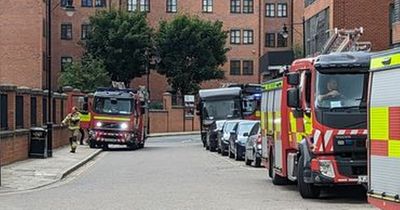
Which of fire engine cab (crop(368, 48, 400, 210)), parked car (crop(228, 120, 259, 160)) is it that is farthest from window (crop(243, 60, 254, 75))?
fire engine cab (crop(368, 48, 400, 210))

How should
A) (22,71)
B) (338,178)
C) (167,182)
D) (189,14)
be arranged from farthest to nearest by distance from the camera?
1. (189,14)
2. (22,71)
3. (167,182)
4. (338,178)

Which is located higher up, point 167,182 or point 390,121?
point 390,121

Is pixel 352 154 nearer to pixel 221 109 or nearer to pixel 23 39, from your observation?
pixel 221 109

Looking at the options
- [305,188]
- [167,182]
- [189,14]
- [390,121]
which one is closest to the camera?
[390,121]

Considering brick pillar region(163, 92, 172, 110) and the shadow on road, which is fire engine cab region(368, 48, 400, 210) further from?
brick pillar region(163, 92, 172, 110)

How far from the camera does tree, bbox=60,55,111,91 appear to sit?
73875 mm

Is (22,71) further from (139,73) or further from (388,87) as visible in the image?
(388,87)

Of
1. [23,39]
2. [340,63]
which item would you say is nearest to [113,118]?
[340,63]

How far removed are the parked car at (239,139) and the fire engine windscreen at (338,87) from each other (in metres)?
Answer: 15.8

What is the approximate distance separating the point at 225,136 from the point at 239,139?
474 cm

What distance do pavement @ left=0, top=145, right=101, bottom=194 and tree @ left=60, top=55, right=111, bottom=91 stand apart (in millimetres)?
39750

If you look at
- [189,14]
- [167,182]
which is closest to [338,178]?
[167,182]

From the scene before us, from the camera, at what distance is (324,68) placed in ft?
54.9

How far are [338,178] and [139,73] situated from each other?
68.3 metres
